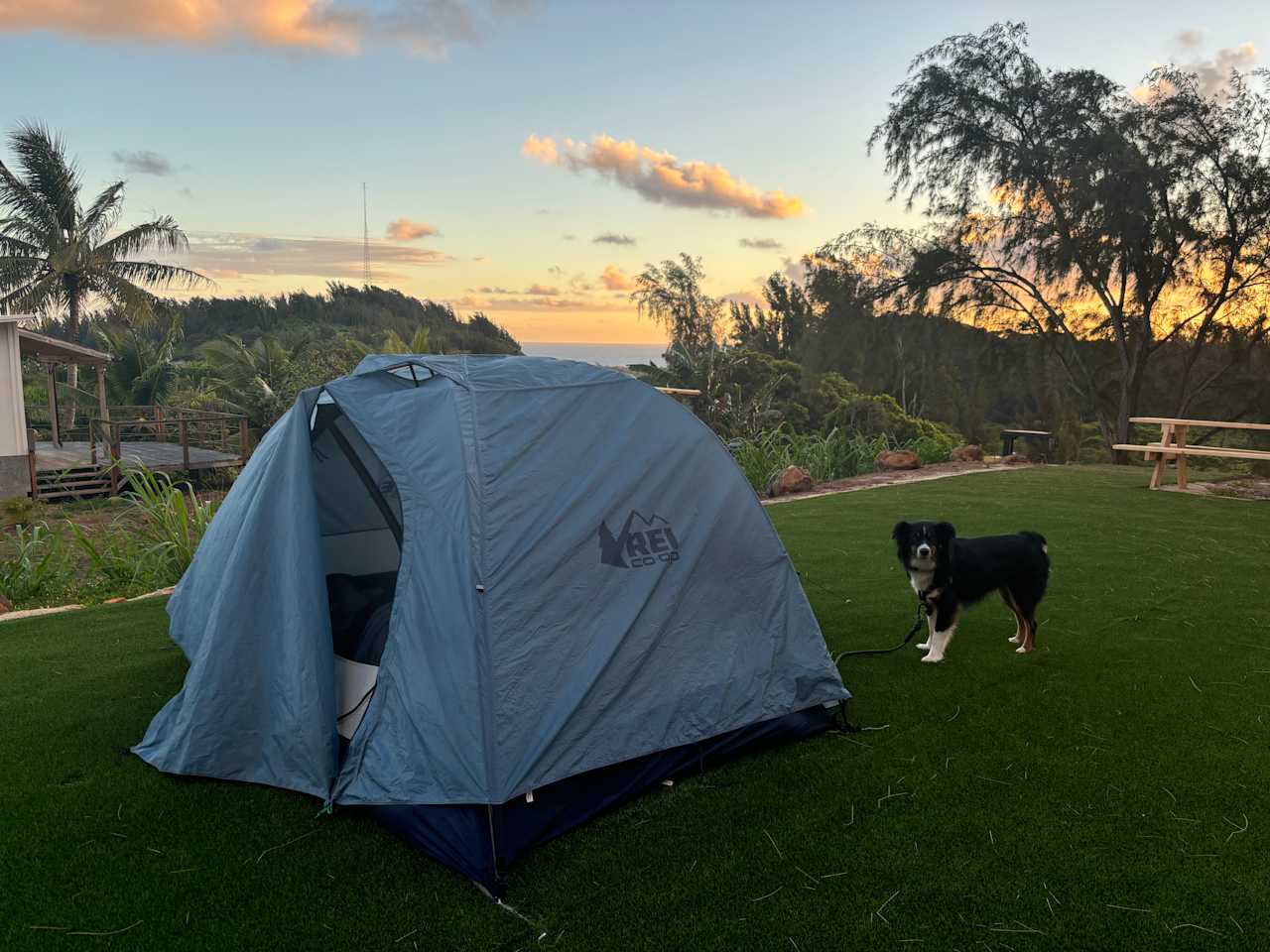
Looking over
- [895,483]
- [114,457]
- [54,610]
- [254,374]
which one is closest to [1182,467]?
[895,483]

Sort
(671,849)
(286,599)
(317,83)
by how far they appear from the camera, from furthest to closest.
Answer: (317,83)
(286,599)
(671,849)

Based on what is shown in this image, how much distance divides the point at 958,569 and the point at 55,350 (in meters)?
20.0

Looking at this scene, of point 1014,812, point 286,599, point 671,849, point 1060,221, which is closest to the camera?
point 671,849

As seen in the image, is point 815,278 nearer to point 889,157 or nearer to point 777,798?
point 889,157

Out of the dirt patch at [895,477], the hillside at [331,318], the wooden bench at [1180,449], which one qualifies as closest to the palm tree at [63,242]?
the hillside at [331,318]

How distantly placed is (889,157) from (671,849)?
65.1ft

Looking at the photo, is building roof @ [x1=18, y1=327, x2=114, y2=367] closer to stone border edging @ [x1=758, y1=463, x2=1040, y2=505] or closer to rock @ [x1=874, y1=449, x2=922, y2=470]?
stone border edging @ [x1=758, y1=463, x2=1040, y2=505]

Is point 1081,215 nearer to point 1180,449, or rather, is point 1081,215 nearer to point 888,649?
point 1180,449

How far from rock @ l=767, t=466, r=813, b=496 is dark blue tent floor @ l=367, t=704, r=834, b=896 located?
9002 millimetres

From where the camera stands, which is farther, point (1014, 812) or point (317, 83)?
point (317, 83)

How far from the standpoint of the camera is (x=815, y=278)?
69.5 ft

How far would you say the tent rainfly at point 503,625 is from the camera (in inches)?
119

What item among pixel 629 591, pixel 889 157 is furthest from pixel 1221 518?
pixel 889 157

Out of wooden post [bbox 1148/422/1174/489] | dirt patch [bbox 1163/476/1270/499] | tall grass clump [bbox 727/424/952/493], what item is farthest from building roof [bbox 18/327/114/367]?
dirt patch [bbox 1163/476/1270/499]
